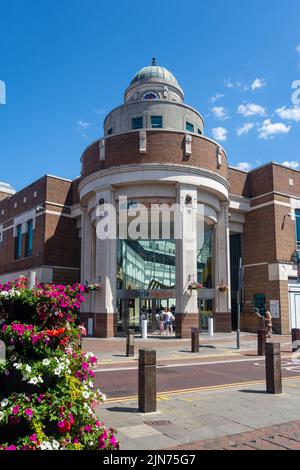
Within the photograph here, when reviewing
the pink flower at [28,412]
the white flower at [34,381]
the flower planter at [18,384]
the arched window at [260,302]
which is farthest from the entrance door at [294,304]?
the pink flower at [28,412]

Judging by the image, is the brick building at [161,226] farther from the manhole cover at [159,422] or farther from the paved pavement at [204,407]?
the manhole cover at [159,422]

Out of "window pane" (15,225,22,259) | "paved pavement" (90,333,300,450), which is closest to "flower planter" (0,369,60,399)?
"paved pavement" (90,333,300,450)

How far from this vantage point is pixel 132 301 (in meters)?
25.6

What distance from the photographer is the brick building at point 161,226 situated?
80.9 feet

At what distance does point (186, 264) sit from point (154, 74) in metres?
19.7

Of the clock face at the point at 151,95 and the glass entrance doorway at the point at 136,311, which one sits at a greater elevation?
the clock face at the point at 151,95

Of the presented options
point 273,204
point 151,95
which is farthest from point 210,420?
point 151,95

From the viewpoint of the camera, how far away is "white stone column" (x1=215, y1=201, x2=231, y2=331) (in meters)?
26.9

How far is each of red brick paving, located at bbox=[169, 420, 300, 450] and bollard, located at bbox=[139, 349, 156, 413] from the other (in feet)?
6.51

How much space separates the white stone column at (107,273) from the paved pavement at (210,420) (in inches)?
595

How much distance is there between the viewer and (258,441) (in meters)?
5.82

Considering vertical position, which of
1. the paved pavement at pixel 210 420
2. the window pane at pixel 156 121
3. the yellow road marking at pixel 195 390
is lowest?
the yellow road marking at pixel 195 390

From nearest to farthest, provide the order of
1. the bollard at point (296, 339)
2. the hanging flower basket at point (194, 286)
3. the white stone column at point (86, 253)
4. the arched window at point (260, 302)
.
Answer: the bollard at point (296, 339) < the hanging flower basket at point (194, 286) < the white stone column at point (86, 253) < the arched window at point (260, 302)

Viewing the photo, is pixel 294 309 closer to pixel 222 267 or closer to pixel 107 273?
pixel 222 267
